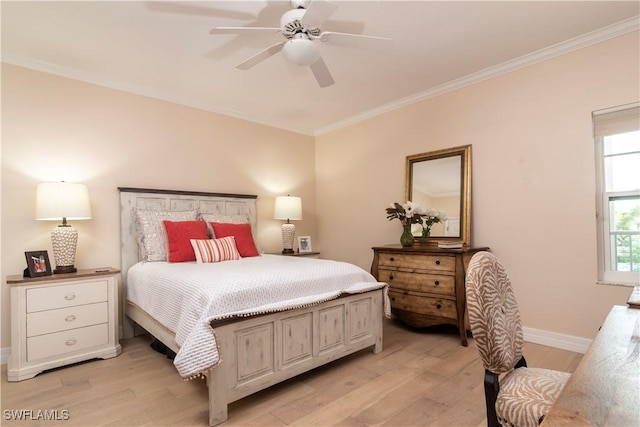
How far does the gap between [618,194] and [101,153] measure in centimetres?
459

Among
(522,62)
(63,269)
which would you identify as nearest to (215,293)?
(63,269)

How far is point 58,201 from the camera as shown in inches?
104

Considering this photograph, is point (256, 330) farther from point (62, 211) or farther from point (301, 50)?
point (62, 211)

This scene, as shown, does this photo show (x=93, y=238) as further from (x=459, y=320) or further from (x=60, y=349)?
(x=459, y=320)

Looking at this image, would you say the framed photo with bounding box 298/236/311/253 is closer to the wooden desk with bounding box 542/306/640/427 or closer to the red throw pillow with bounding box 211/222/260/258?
the red throw pillow with bounding box 211/222/260/258

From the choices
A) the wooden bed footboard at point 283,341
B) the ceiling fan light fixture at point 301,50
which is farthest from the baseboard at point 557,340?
the ceiling fan light fixture at point 301,50

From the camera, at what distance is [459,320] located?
2.88 m

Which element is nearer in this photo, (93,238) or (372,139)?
(93,238)

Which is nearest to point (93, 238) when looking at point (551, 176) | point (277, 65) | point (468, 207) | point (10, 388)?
point (10, 388)

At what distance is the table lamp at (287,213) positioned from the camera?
4277mm

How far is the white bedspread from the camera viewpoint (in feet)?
5.69

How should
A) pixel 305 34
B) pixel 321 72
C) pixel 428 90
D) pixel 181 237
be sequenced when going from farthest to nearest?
pixel 428 90, pixel 181 237, pixel 321 72, pixel 305 34

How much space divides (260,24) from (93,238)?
8.12 feet

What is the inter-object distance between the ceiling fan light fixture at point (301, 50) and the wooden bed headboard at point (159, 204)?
2.22 m
